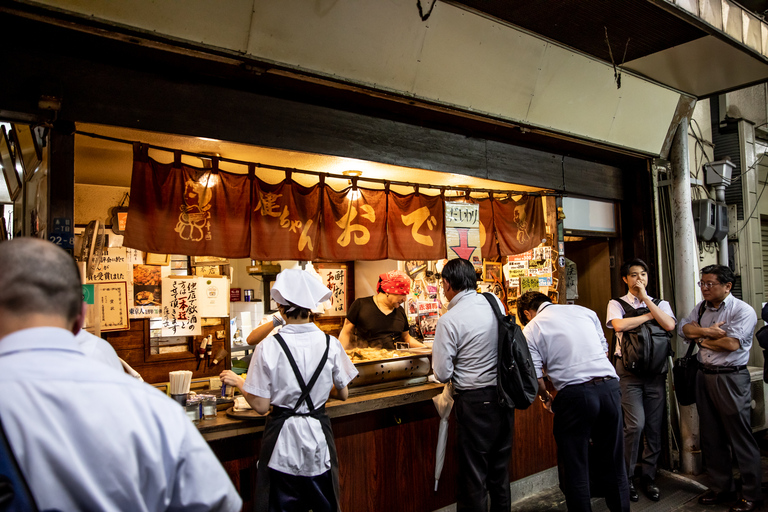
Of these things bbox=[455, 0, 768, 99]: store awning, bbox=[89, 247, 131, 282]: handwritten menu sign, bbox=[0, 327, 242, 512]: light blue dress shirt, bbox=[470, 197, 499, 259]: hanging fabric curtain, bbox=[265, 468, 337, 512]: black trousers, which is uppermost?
bbox=[455, 0, 768, 99]: store awning

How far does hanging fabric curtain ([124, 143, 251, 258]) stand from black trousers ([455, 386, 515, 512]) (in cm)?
284

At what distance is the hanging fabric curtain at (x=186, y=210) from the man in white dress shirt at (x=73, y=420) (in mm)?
3112

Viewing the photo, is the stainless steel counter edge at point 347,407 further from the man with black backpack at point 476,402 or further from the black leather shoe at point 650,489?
the black leather shoe at point 650,489

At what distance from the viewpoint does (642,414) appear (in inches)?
256

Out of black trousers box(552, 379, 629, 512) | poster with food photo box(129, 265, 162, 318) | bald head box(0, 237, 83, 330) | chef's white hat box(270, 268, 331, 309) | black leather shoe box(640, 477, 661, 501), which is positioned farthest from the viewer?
poster with food photo box(129, 265, 162, 318)

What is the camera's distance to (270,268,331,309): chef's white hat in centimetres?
409

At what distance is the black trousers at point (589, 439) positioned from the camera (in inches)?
191

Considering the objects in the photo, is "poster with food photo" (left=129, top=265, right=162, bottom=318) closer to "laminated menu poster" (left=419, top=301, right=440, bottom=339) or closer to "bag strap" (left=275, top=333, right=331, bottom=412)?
"laminated menu poster" (left=419, top=301, right=440, bottom=339)

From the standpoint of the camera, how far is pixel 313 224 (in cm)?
576

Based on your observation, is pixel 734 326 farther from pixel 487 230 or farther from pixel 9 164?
pixel 9 164

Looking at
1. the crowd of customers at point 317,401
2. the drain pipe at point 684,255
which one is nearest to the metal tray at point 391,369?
the crowd of customers at point 317,401

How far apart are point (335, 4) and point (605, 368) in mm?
4385

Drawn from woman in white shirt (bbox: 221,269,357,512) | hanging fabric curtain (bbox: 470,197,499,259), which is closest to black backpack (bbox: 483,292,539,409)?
woman in white shirt (bbox: 221,269,357,512)

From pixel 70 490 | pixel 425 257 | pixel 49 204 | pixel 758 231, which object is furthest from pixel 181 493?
pixel 758 231
